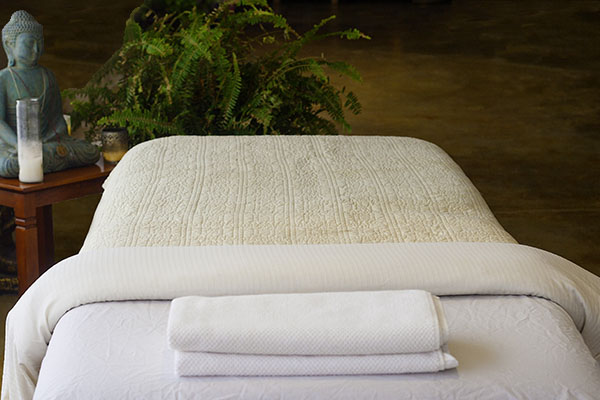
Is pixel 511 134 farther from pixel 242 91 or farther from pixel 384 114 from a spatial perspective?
pixel 242 91

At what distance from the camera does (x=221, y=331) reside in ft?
3.74

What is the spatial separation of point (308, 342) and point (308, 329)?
0.06ft

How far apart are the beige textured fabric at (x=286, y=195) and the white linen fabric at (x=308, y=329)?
0.36 metres

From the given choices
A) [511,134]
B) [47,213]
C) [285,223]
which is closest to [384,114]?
[511,134]

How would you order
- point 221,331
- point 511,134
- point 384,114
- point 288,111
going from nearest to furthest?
point 221,331 < point 288,111 < point 511,134 < point 384,114

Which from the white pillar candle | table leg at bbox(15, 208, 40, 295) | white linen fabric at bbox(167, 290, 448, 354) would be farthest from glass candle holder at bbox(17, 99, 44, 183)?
white linen fabric at bbox(167, 290, 448, 354)

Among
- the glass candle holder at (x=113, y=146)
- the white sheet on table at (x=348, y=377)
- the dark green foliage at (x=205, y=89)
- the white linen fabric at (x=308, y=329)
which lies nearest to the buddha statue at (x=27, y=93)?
the glass candle holder at (x=113, y=146)

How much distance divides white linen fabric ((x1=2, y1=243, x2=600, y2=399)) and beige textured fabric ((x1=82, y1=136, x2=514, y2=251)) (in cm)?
11

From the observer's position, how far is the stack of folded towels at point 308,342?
1136 mm

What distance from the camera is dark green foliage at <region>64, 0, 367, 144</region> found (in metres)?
2.82

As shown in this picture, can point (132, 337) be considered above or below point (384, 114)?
above

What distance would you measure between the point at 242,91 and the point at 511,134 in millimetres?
2074

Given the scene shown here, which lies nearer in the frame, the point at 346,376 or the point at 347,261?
the point at 346,376

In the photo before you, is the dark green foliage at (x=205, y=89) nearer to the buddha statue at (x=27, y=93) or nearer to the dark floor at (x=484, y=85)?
the buddha statue at (x=27, y=93)
